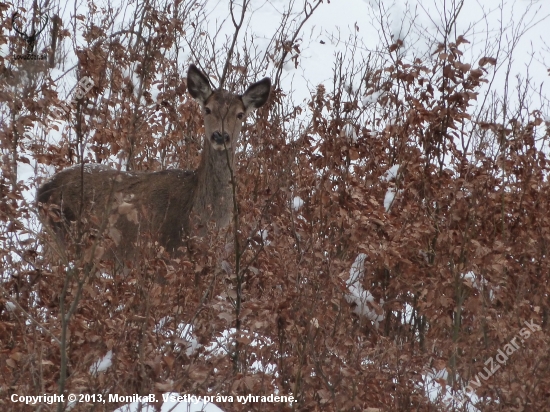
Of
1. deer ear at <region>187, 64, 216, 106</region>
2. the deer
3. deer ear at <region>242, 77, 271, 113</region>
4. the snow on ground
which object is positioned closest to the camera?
the snow on ground

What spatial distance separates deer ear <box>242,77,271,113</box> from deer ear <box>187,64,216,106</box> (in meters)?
0.37

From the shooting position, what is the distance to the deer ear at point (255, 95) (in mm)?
8180

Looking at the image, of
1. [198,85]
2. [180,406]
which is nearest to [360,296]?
[198,85]

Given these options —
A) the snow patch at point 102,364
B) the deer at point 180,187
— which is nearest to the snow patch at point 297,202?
the deer at point 180,187

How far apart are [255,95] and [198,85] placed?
23.0 inches

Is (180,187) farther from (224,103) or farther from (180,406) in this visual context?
(180,406)

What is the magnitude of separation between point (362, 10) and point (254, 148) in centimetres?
1593

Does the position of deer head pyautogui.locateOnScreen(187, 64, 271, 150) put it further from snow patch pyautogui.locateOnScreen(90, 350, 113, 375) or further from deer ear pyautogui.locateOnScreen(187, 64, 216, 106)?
snow patch pyautogui.locateOnScreen(90, 350, 113, 375)

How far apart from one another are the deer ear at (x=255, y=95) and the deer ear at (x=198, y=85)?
372 mm

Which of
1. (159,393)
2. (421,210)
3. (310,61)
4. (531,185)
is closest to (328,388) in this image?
(159,393)

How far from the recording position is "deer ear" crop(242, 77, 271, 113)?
8.18m

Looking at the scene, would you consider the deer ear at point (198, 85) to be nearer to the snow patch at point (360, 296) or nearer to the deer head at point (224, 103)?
the deer head at point (224, 103)

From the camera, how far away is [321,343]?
18.0 ft

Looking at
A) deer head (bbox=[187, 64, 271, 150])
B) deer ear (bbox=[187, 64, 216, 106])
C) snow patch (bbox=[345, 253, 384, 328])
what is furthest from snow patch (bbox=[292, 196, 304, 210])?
deer ear (bbox=[187, 64, 216, 106])
